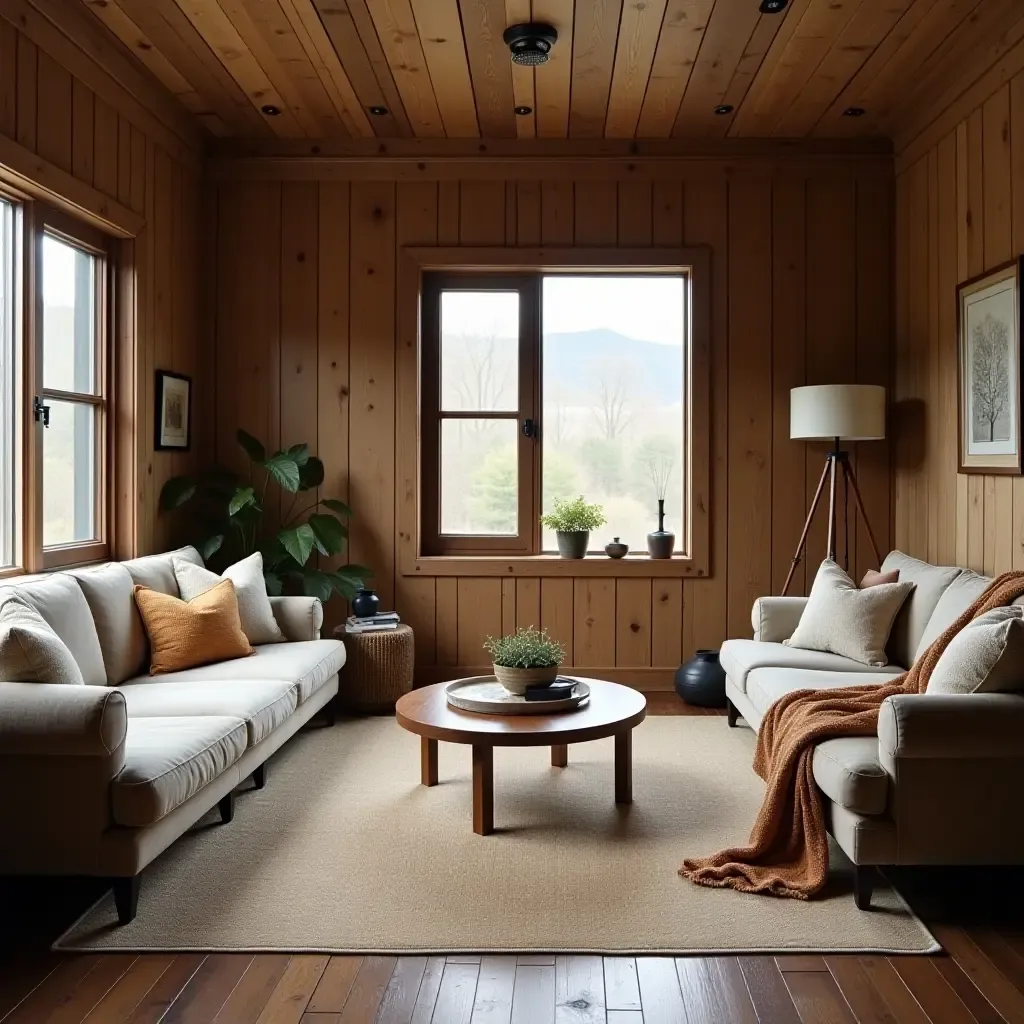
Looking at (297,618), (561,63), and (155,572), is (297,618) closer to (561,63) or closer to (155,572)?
(155,572)

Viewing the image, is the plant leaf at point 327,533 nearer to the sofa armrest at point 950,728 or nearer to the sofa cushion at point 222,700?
the sofa cushion at point 222,700

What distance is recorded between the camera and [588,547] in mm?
5555

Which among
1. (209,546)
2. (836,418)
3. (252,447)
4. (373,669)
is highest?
(836,418)

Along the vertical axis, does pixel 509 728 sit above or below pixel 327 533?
below

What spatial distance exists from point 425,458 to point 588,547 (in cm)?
104

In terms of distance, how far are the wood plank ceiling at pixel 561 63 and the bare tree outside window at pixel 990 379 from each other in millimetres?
1131

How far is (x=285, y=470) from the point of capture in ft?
16.4

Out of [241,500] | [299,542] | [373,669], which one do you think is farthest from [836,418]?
[241,500]

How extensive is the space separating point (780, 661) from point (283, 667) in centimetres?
203

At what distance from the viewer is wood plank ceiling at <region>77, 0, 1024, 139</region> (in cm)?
390

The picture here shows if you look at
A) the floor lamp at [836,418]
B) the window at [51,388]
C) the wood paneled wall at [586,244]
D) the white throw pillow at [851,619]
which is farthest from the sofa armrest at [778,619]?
the window at [51,388]

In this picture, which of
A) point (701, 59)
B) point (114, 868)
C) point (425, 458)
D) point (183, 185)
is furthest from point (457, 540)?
point (114, 868)

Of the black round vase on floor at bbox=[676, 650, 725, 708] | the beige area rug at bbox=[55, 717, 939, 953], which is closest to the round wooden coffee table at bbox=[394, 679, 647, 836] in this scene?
the beige area rug at bbox=[55, 717, 939, 953]

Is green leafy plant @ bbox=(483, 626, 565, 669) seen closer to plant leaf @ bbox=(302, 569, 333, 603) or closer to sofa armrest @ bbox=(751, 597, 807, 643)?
sofa armrest @ bbox=(751, 597, 807, 643)
